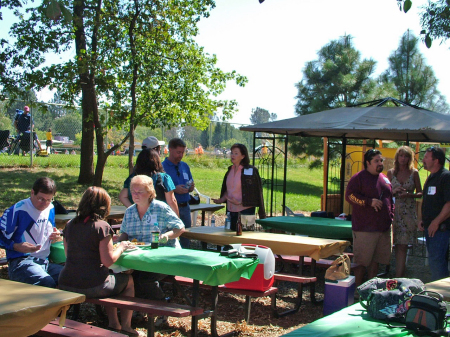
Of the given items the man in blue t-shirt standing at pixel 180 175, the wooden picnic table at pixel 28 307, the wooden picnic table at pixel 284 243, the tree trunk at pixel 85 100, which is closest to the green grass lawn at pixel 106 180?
the tree trunk at pixel 85 100

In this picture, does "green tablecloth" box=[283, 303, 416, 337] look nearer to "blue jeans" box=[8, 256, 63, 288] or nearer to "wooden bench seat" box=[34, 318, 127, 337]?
"wooden bench seat" box=[34, 318, 127, 337]

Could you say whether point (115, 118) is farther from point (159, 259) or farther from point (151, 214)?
point (159, 259)

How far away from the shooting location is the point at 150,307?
354 cm

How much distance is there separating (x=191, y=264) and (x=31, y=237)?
149 cm

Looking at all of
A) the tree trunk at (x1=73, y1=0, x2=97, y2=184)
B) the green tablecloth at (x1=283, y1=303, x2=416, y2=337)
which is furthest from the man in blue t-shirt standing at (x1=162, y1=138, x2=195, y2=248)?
the tree trunk at (x1=73, y1=0, x2=97, y2=184)

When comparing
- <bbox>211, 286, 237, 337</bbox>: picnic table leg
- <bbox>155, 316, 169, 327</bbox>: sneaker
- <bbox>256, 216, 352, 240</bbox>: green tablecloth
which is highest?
<bbox>256, 216, 352, 240</bbox>: green tablecloth

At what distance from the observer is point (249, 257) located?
395cm

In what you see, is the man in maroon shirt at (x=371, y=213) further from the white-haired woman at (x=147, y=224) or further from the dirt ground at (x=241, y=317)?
Answer: the white-haired woman at (x=147, y=224)

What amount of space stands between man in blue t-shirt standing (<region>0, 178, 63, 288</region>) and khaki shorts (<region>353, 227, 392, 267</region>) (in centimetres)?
317

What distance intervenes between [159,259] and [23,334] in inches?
48.9

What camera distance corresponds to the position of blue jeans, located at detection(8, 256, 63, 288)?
150 inches

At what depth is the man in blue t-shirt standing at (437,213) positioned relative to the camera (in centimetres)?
488

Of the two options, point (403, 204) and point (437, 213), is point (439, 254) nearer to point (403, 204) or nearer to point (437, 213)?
point (437, 213)

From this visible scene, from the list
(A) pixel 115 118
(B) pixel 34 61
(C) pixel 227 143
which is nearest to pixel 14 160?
(B) pixel 34 61
